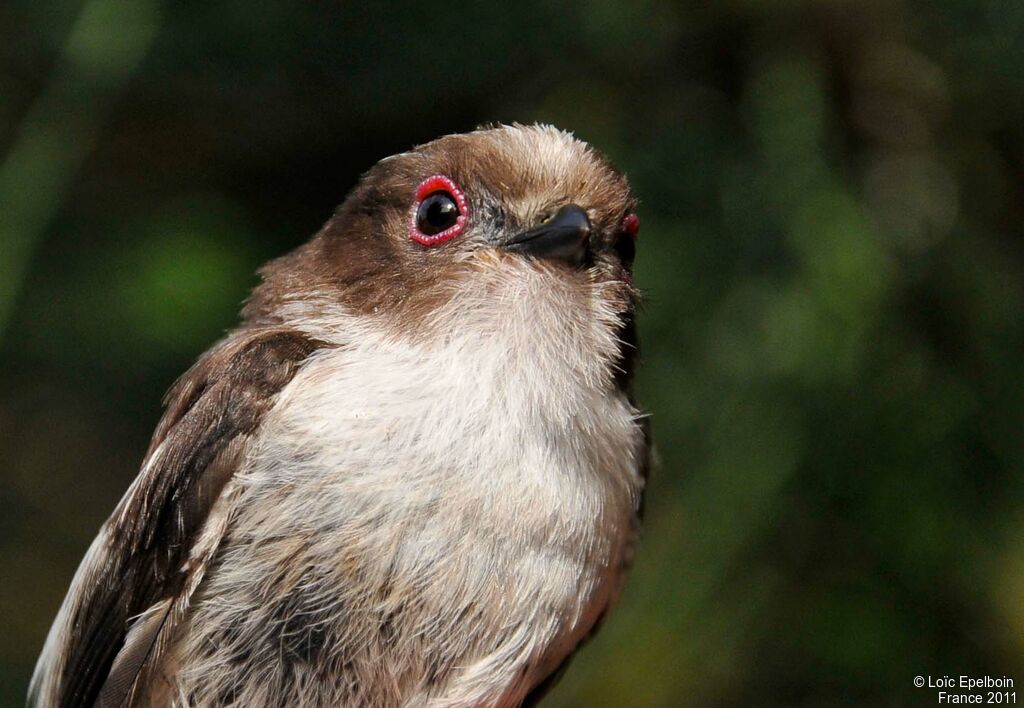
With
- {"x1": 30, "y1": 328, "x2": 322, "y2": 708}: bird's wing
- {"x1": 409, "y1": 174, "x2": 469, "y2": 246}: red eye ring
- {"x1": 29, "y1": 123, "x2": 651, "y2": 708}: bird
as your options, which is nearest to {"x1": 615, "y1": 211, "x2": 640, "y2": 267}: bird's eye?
{"x1": 29, "y1": 123, "x2": 651, "y2": 708}: bird

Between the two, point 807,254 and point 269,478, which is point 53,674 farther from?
point 807,254

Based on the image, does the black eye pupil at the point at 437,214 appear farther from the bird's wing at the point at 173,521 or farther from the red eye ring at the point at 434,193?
the bird's wing at the point at 173,521

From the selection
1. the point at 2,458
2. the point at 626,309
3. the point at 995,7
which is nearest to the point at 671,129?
the point at 995,7

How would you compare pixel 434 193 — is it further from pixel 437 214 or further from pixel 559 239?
pixel 559 239

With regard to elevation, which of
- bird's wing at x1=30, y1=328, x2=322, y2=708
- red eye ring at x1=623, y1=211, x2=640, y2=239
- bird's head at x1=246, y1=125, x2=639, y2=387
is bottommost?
bird's wing at x1=30, y1=328, x2=322, y2=708

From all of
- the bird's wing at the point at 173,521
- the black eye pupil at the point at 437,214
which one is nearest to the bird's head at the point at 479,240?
the black eye pupil at the point at 437,214

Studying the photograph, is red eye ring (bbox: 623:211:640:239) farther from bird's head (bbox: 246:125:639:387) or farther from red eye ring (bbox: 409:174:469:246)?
red eye ring (bbox: 409:174:469:246)

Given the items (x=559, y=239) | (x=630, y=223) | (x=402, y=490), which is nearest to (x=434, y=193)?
(x=559, y=239)
